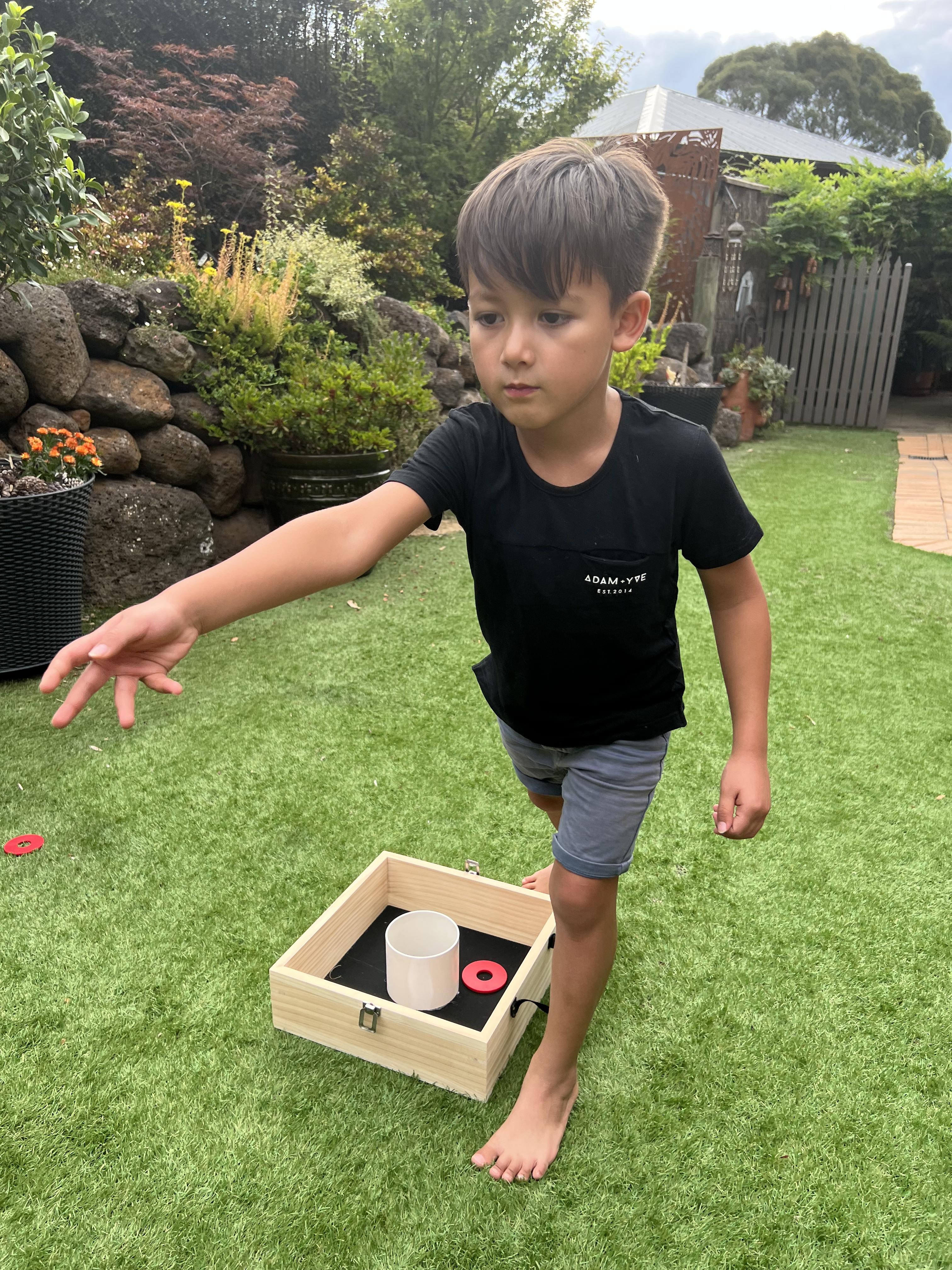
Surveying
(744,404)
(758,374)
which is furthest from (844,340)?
(744,404)

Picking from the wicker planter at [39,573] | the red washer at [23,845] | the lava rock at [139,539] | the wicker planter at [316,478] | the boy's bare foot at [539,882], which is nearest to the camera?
the boy's bare foot at [539,882]

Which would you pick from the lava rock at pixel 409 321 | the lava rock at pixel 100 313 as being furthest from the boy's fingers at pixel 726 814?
the lava rock at pixel 409 321

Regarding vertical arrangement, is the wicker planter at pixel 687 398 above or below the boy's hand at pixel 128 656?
below

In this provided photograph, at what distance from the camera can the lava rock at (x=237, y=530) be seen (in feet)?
16.6

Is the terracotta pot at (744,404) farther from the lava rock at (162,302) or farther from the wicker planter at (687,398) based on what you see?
the lava rock at (162,302)

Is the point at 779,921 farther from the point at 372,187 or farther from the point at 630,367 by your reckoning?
the point at 372,187

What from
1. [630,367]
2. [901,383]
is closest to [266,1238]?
[630,367]

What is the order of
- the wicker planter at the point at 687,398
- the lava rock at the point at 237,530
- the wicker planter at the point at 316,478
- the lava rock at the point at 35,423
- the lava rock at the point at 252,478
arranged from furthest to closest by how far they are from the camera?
the wicker planter at the point at 687,398 < the lava rock at the point at 252,478 < the lava rock at the point at 237,530 < the wicker planter at the point at 316,478 < the lava rock at the point at 35,423

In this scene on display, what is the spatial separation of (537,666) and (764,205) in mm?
11729

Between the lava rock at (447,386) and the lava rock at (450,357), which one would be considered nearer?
the lava rock at (447,386)

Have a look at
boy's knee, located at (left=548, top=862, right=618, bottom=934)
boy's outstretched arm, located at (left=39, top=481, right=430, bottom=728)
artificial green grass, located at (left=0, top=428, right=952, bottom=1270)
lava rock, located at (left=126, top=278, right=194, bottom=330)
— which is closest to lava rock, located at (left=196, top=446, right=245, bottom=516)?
lava rock, located at (left=126, top=278, right=194, bottom=330)

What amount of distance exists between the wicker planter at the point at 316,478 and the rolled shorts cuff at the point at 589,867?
3.57m

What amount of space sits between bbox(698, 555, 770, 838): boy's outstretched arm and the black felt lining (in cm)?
75

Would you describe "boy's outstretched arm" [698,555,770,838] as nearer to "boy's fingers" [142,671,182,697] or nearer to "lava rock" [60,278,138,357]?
"boy's fingers" [142,671,182,697]
